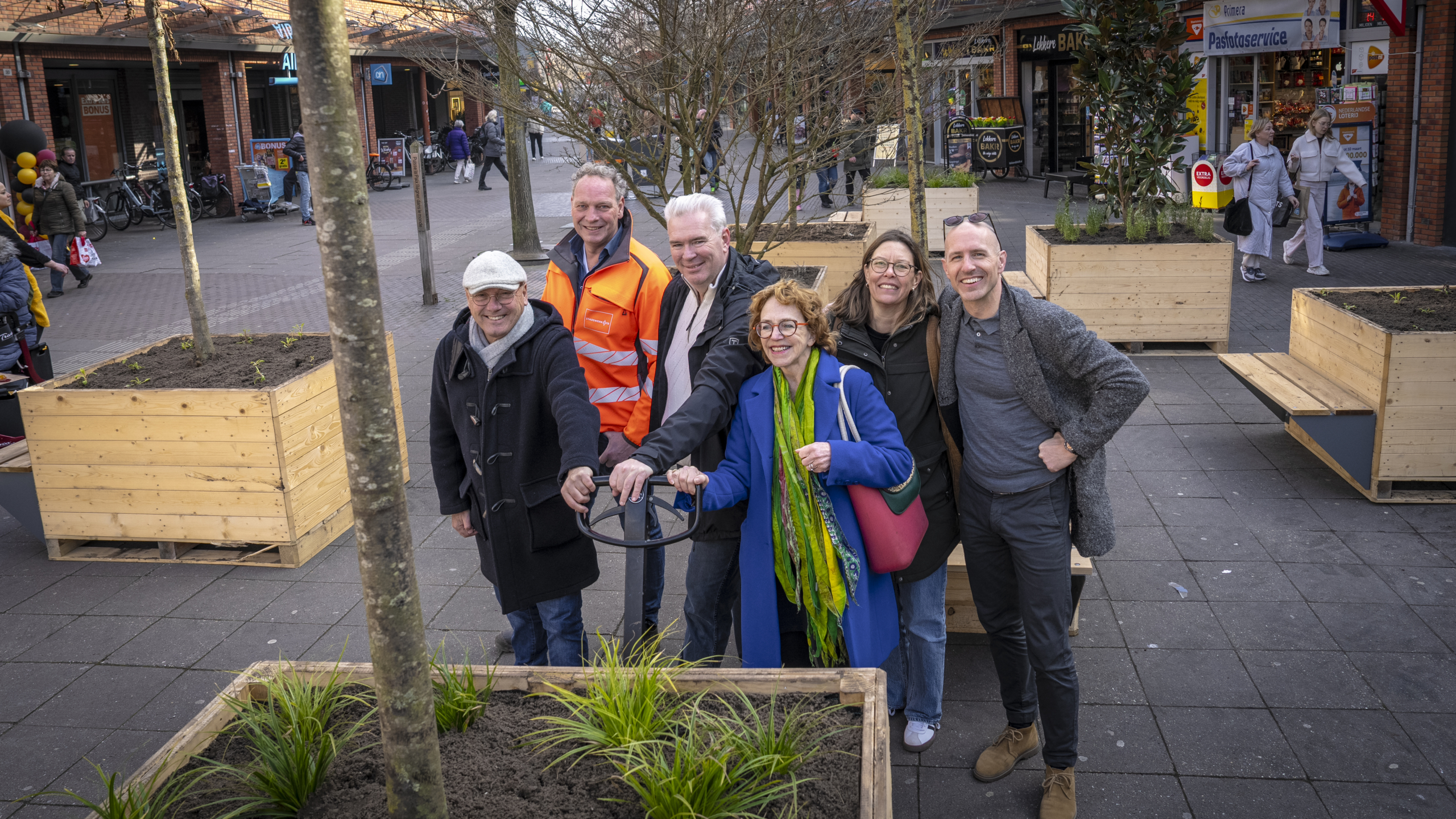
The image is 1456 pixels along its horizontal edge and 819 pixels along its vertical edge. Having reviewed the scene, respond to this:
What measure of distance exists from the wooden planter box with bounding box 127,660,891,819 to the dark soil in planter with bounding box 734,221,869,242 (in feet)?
23.4

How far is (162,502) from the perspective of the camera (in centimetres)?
618

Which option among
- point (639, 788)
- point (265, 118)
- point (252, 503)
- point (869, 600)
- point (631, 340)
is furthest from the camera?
point (265, 118)

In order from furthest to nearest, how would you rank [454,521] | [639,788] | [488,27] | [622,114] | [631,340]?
[622,114], [488,27], [631,340], [454,521], [639,788]

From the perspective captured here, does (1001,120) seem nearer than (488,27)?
No

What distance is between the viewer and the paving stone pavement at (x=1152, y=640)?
4020 millimetres

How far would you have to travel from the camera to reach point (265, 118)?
99.8 ft

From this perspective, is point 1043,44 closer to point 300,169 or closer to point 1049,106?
point 1049,106

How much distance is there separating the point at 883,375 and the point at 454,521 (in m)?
1.71

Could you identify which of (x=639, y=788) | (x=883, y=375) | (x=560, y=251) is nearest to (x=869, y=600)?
(x=883, y=375)

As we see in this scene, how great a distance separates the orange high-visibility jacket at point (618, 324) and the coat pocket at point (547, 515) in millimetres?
773

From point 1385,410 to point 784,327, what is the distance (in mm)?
4402

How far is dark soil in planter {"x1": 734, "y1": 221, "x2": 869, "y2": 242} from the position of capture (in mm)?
10805

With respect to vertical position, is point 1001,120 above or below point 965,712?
above

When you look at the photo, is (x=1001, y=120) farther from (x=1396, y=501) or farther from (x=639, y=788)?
(x=639, y=788)
